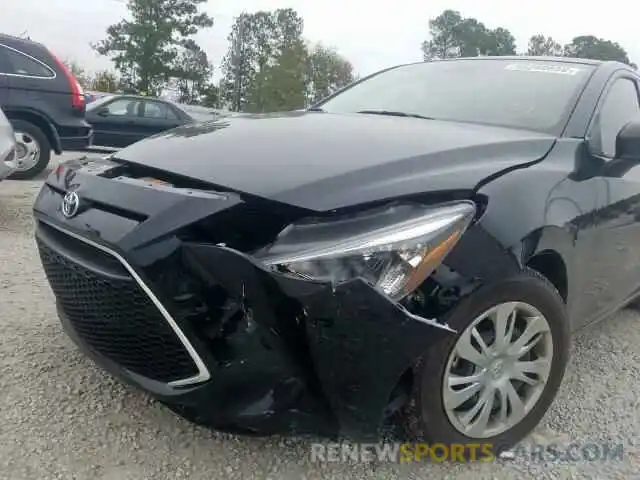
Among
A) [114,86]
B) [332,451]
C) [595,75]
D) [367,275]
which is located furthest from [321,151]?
[114,86]

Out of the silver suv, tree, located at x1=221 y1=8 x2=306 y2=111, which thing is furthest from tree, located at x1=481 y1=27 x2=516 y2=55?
the silver suv

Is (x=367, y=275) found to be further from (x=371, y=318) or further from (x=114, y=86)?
(x=114, y=86)

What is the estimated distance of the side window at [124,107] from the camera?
1319cm

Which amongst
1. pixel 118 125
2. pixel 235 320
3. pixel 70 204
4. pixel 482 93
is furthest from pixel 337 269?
pixel 118 125

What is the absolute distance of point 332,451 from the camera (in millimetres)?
2189

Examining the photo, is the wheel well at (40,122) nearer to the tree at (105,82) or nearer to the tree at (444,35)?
the tree at (105,82)

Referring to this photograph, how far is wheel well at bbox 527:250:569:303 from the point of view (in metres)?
2.27

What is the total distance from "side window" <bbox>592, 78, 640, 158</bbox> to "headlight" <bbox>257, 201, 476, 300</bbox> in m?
1.24

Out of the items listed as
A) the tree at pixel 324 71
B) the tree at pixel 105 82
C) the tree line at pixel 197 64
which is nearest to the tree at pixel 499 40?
the tree line at pixel 197 64

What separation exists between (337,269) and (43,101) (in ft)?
23.9

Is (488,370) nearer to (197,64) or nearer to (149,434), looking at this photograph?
(149,434)

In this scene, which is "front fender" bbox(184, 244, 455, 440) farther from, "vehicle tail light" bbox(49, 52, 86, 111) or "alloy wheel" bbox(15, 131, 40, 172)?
"vehicle tail light" bbox(49, 52, 86, 111)

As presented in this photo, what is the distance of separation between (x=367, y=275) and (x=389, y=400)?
40 cm

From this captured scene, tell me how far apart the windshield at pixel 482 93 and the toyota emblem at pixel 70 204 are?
1.64m
